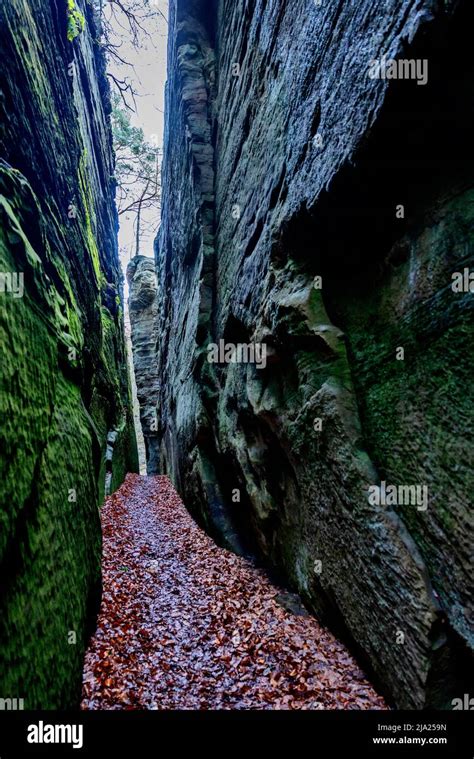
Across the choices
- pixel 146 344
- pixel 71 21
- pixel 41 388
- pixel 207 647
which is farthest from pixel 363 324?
pixel 146 344

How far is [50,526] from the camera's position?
11.5 feet

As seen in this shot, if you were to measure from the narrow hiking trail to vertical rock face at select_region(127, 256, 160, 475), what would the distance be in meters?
21.8

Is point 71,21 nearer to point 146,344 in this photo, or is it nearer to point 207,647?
point 207,647

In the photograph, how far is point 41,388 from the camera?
3789 millimetres

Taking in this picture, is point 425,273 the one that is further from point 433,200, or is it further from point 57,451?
point 57,451

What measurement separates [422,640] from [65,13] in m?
12.4

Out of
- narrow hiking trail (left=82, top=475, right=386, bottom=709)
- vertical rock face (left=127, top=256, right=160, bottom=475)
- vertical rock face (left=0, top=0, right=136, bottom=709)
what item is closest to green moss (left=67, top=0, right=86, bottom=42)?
vertical rock face (left=0, top=0, right=136, bottom=709)

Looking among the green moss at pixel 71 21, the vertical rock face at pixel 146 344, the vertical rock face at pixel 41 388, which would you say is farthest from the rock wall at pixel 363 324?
the vertical rock face at pixel 146 344

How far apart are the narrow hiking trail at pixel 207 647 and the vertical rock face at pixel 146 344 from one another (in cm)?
2175

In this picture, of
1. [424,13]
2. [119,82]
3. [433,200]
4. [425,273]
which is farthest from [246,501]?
[119,82]

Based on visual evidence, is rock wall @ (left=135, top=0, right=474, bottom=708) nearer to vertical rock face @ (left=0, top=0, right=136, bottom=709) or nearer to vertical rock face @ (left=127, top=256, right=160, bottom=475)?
vertical rock face @ (left=0, top=0, right=136, bottom=709)

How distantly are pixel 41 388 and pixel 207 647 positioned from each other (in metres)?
3.83

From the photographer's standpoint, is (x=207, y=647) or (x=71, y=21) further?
(x=71, y=21)

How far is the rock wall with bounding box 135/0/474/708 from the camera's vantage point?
2914mm
